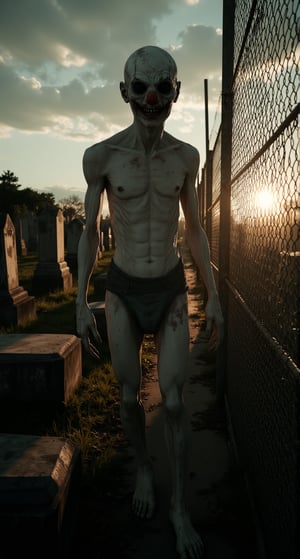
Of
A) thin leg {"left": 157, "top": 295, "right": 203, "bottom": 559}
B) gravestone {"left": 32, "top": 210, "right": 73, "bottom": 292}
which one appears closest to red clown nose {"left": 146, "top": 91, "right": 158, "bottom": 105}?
thin leg {"left": 157, "top": 295, "right": 203, "bottom": 559}

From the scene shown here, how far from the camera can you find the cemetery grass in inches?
84.2

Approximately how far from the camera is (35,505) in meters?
1.70

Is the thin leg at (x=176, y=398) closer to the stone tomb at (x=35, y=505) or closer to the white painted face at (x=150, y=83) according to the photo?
the stone tomb at (x=35, y=505)

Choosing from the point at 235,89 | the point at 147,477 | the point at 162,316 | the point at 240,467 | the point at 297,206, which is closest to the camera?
the point at 297,206

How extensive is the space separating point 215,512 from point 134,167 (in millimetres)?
2013

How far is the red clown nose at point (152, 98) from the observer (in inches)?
73.9

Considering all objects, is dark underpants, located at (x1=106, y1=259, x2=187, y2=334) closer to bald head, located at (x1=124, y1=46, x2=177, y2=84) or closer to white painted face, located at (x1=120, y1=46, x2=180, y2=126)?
white painted face, located at (x1=120, y1=46, x2=180, y2=126)

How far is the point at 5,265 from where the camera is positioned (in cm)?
666

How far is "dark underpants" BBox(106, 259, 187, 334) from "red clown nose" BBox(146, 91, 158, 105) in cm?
87

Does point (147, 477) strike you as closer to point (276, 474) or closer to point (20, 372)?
point (276, 474)

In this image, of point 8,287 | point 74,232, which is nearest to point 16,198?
point 74,232

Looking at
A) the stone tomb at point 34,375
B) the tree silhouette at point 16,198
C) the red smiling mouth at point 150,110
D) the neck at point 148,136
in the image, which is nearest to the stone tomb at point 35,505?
the stone tomb at point 34,375

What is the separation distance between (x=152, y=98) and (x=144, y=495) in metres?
2.22

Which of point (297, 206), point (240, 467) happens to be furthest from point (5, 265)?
point (297, 206)
